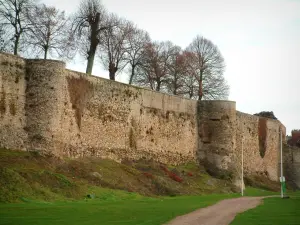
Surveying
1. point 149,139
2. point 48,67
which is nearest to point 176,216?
point 48,67

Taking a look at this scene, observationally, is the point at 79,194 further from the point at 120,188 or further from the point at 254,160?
the point at 254,160

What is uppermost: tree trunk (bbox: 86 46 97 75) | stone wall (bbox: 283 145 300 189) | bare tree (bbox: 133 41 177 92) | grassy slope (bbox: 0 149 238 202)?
bare tree (bbox: 133 41 177 92)

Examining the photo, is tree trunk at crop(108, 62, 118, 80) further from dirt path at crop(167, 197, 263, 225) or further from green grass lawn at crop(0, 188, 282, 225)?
dirt path at crop(167, 197, 263, 225)

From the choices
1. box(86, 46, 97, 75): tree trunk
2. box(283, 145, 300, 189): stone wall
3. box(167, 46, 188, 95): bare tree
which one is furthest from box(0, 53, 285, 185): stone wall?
box(167, 46, 188, 95): bare tree

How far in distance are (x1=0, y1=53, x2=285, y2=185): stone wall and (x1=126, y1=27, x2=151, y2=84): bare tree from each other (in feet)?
29.5

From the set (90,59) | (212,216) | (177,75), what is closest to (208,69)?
(177,75)

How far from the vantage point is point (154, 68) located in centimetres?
6438

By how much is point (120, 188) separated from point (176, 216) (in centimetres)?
1057

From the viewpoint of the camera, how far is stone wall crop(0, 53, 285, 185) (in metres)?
34.9

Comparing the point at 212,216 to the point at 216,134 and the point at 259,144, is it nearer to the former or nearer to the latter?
the point at 216,134

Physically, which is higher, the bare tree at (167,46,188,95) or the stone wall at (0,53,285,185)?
the bare tree at (167,46,188,95)

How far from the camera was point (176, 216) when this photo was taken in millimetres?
25125

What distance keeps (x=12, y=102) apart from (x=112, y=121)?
9299 millimetres

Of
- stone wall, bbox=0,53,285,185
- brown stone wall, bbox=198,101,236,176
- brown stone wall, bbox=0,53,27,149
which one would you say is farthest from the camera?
brown stone wall, bbox=198,101,236,176
